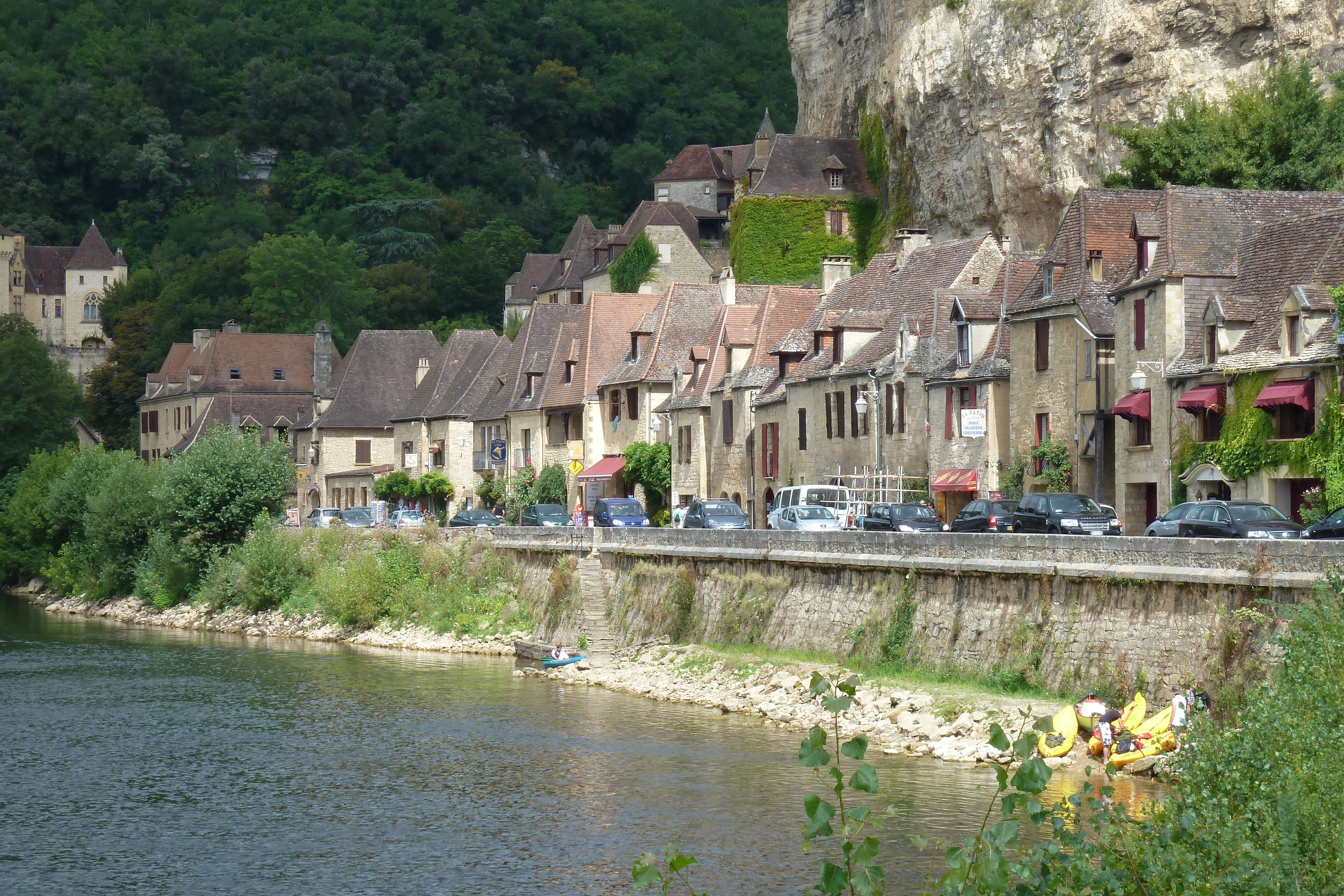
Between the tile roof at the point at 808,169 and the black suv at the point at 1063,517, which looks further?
the tile roof at the point at 808,169

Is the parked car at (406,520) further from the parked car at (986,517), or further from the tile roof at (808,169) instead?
the parked car at (986,517)

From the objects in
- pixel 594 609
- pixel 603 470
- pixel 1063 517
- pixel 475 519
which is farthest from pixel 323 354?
pixel 1063 517

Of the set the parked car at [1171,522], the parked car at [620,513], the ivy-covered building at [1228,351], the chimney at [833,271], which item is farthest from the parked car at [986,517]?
the chimney at [833,271]

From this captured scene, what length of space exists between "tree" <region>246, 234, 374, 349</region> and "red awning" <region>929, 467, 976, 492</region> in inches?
2807

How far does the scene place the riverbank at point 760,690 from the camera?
2741 cm

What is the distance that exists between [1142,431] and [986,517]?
575 centimetres

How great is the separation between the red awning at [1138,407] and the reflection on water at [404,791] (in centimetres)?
1293

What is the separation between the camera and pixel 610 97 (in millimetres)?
145500

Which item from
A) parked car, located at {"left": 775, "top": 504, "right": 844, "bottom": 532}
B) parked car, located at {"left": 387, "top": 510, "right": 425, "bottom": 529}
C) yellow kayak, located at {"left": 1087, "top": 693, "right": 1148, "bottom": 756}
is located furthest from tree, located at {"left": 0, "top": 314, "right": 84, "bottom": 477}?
yellow kayak, located at {"left": 1087, "top": 693, "right": 1148, "bottom": 756}

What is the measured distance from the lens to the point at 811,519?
4378 cm

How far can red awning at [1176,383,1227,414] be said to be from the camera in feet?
120

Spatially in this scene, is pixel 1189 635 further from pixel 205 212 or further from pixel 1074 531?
pixel 205 212

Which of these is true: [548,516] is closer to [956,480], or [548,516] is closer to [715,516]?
[715,516]

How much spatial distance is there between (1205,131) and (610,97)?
326 ft
